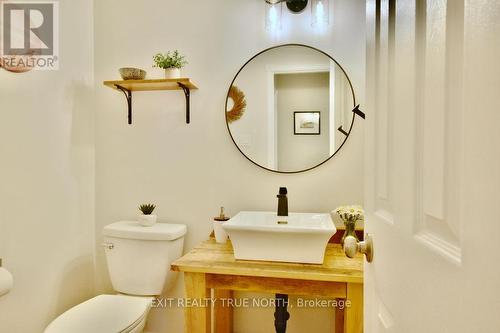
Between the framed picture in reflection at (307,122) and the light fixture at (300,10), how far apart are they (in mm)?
492

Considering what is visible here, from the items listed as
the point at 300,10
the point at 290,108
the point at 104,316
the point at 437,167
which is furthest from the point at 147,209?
the point at 437,167

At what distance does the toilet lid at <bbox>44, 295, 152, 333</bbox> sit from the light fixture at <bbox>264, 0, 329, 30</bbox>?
1.65 meters

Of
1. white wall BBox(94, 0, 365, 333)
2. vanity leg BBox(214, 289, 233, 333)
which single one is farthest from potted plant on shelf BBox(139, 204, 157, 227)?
vanity leg BBox(214, 289, 233, 333)

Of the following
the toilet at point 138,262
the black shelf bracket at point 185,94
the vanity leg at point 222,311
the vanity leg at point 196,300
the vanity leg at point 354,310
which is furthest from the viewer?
the black shelf bracket at point 185,94

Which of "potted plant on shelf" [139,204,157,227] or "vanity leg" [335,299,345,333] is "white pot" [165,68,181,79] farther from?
"vanity leg" [335,299,345,333]

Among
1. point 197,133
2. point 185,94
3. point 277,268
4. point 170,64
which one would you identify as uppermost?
point 170,64

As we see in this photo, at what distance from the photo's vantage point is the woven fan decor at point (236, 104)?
1730mm

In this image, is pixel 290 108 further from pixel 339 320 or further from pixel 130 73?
pixel 339 320

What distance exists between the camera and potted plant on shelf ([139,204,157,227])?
1674 millimetres

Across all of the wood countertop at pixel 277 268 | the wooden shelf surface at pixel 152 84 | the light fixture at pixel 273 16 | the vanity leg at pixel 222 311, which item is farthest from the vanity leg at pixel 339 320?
the light fixture at pixel 273 16

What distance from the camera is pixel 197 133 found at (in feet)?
5.93

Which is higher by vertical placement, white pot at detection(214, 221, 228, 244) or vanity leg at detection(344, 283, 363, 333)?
white pot at detection(214, 221, 228, 244)

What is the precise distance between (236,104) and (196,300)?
1.05 m

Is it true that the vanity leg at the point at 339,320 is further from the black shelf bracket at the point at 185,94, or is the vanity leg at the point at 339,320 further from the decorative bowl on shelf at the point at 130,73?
the decorative bowl on shelf at the point at 130,73
